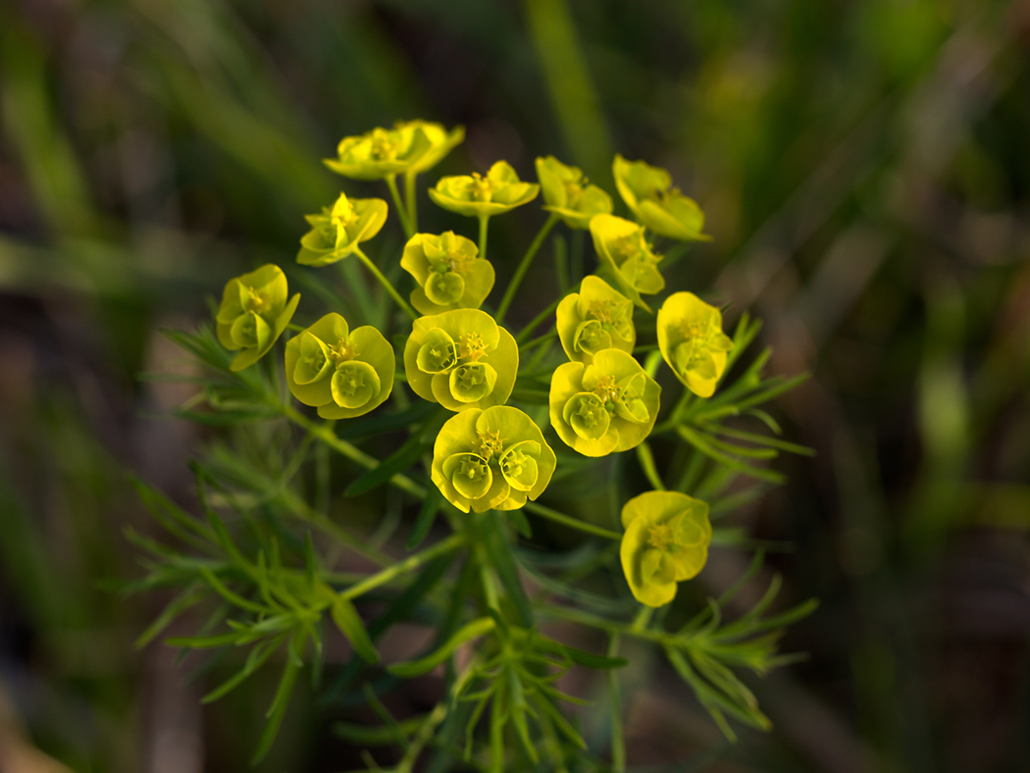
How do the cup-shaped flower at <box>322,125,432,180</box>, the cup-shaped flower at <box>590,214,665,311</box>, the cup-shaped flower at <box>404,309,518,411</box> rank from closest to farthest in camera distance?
1. the cup-shaped flower at <box>404,309,518,411</box>
2. the cup-shaped flower at <box>590,214,665,311</box>
3. the cup-shaped flower at <box>322,125,432,180</box>

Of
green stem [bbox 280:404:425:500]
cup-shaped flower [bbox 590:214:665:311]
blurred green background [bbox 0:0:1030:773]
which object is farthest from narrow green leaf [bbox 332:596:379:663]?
blurred green background [bbox 0:0:1030:773]

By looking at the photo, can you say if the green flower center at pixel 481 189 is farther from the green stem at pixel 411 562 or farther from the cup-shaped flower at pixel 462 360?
the green stem at pixel 411 562

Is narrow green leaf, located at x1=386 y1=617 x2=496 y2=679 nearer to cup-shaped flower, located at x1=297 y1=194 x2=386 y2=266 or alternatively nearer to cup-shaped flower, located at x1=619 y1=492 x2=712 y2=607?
cup-shaped flower, located at x1=619 y1=492 x2=712 y2=607

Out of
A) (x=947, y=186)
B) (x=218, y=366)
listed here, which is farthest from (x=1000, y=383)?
(x=218, y=366)

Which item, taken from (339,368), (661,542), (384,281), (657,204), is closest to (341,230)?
(384,281)

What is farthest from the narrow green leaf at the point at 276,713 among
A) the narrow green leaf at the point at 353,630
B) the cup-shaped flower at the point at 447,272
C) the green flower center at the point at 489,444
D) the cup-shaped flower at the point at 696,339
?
the cup-shaped flower at the point at 696,339
